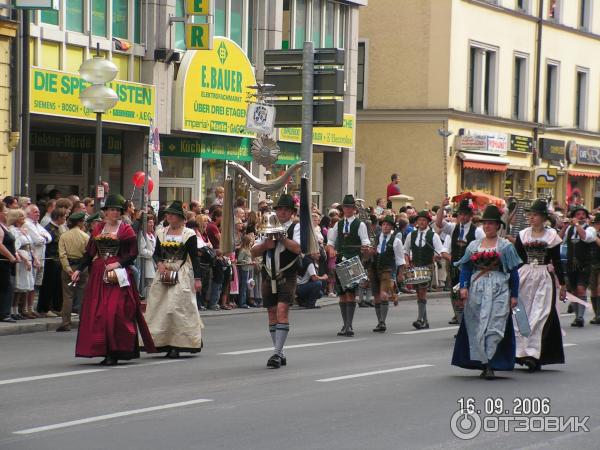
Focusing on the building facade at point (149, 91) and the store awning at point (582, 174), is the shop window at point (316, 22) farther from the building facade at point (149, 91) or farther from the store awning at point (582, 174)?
the store awning at point (582, 174)

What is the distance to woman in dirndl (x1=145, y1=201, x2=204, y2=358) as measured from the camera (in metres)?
15.2

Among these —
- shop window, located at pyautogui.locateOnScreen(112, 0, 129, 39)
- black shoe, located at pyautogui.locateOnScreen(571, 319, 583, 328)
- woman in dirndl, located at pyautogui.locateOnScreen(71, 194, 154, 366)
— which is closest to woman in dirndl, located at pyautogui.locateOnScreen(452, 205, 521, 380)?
woman in dirndl, located at pyautogui.locateOnScreen(71, 194, 154, 366)

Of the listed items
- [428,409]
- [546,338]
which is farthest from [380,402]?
[546,338]

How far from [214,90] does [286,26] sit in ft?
16.4

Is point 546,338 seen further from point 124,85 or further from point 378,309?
point 124,85

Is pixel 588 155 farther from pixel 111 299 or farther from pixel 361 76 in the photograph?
pixel 111 299

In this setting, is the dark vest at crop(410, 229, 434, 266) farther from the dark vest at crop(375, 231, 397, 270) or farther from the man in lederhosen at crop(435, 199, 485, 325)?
the man in lederhosen at crop(435, 199, 485, 325)

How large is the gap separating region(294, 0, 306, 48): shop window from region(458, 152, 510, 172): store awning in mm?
9240

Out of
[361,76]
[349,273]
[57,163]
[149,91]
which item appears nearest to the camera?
[349,273]

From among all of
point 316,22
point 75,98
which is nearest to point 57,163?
point 75,98

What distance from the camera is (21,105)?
24.2 meters

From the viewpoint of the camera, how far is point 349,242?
19.3 metres

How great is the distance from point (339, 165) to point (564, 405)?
26.0 meters

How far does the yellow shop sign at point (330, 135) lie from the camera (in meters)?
34.8
